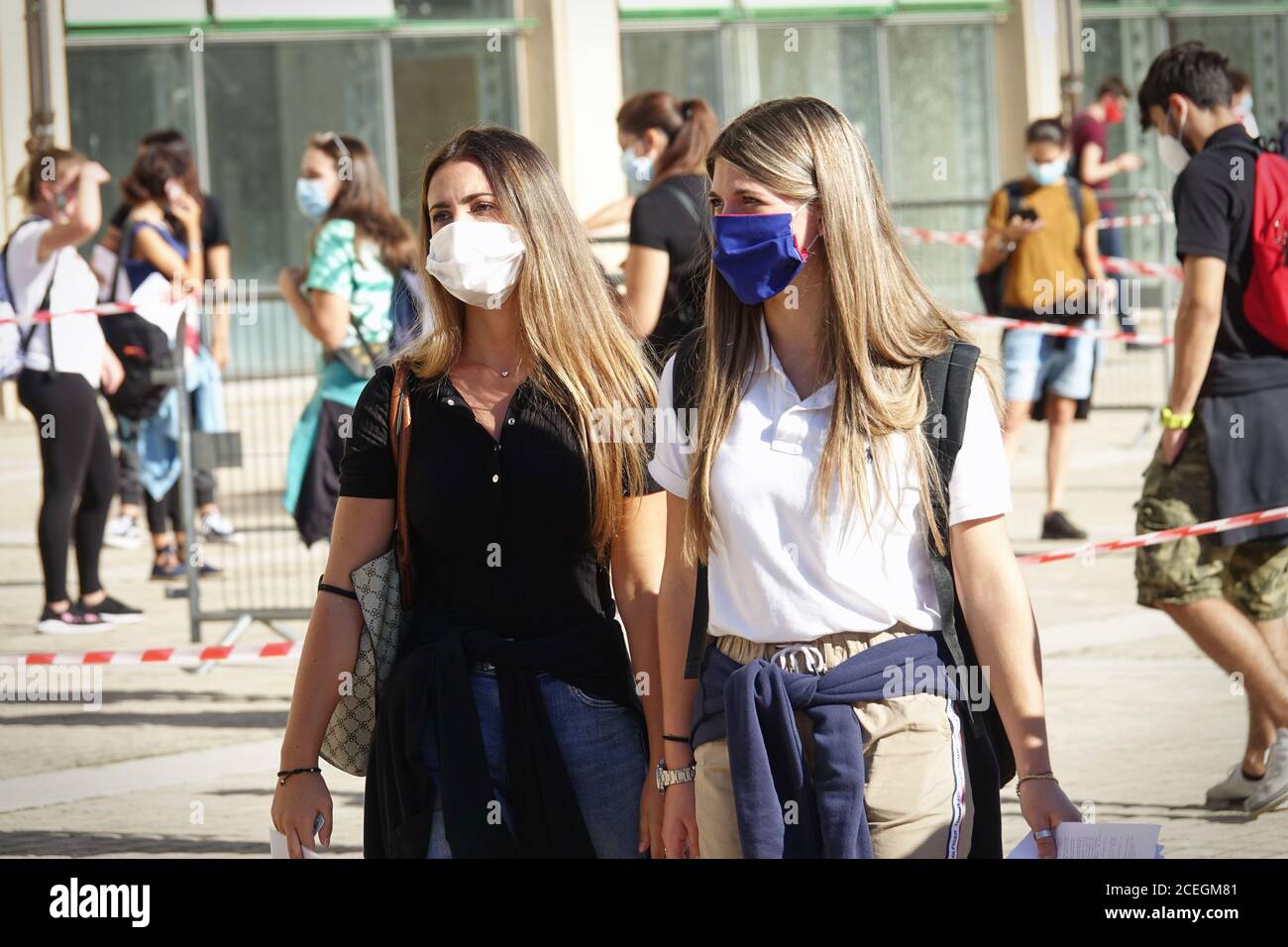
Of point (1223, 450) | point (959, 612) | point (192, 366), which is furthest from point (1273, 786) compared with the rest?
point (192, 366)

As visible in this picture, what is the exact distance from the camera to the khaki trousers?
2926 mm

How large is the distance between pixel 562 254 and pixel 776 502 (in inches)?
31.5

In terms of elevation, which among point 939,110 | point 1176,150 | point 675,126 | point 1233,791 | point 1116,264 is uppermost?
point 939,110

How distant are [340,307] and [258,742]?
1699 millimetres

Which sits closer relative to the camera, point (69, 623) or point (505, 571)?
point (505, 571)

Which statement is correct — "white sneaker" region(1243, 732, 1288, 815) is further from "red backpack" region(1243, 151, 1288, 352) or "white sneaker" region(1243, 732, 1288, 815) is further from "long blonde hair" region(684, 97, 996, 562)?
"long blonde hair" region(684, 97, 996, 562)

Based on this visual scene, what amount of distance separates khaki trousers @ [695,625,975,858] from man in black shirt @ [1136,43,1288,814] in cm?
293

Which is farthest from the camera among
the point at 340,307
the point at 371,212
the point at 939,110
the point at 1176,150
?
the point at 939,110

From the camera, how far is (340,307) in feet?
24.0

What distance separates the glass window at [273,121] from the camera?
19.8 m

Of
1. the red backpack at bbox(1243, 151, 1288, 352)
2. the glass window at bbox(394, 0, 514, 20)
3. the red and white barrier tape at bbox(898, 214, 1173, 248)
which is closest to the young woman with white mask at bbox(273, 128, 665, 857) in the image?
the red backpack at bbox(1243, 151, 1288, 352)

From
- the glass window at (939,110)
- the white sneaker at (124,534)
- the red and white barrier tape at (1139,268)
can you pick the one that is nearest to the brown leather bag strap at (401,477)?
the white sneaker at (124,534)

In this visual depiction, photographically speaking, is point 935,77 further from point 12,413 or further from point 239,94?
point 12,413

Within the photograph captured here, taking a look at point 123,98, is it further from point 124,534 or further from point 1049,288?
point 1049,288
